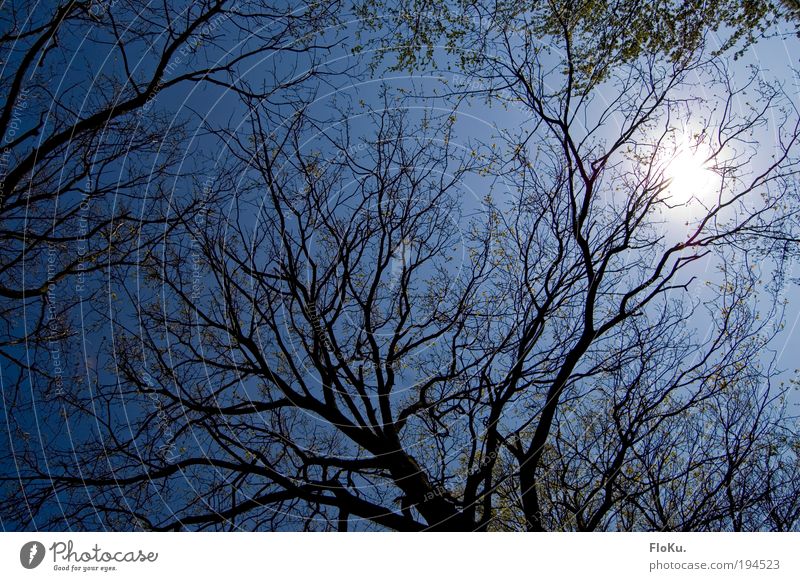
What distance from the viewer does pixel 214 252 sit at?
968cm

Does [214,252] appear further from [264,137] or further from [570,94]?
[570,94]

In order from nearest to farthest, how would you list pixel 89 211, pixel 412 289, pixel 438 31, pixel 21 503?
1. pixel 21 503
2. pixel 89 211
3. pixel 438 31
4. pixel 412 289

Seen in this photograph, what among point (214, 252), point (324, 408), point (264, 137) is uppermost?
point (264, 137)

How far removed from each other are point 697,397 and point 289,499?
7739 mm

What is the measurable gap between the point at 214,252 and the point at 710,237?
8742 millimetres

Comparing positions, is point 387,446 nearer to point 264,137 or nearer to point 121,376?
point 121,376

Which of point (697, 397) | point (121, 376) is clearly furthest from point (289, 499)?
point (697, 397)

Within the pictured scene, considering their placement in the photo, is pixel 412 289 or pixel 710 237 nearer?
pixel 710 237

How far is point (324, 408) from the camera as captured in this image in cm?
1013
